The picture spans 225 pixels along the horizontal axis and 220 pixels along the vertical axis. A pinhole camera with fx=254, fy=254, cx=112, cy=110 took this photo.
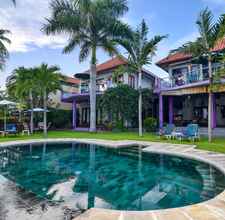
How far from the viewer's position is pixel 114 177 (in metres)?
9.84

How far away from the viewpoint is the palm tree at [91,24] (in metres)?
24.2

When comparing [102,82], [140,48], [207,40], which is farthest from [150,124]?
[207,40]

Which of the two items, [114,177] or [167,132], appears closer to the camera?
[114,177]

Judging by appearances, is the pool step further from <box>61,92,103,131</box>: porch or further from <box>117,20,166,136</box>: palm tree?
<box>61,92,103,131</box>: porch

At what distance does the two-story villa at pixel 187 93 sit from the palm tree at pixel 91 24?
6.40m

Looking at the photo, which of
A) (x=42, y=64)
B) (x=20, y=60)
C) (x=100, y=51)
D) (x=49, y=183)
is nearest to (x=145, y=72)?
(x=100, y=51)

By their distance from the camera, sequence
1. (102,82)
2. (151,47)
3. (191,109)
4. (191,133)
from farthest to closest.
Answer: (102,82) → (191,109) → (151,47) → (191,133)

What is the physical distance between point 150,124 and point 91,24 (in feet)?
37.1

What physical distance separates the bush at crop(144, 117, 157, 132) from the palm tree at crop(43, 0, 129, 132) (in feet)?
17.5

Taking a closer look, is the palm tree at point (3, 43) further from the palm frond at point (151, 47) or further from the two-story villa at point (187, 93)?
the two-story villa at point (187, 93)

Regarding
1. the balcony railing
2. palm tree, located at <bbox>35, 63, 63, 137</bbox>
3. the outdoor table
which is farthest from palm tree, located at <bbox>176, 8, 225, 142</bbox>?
palm tree, located at <bbox>35, 63, 63, 137</bbox>

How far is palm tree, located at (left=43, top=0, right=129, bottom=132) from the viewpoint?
955 inches

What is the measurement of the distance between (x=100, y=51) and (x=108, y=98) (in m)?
4.97

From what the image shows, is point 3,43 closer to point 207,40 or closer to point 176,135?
point 176,135
